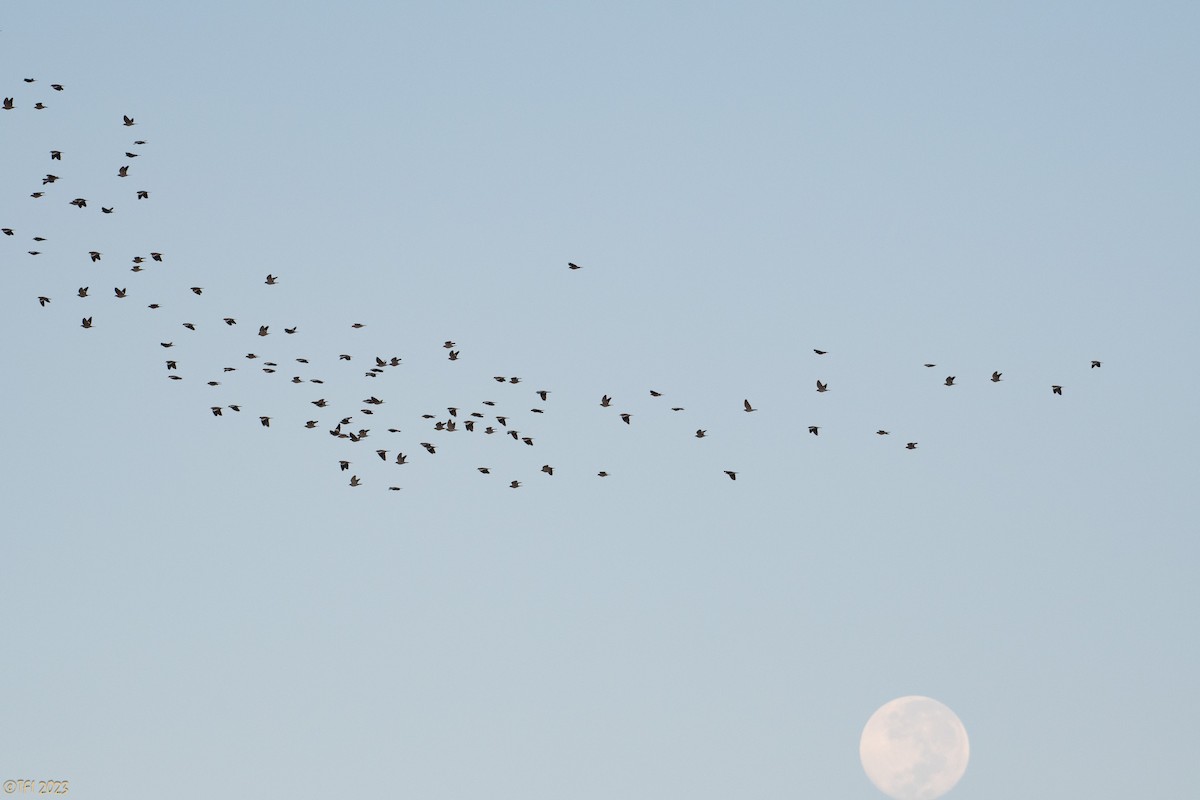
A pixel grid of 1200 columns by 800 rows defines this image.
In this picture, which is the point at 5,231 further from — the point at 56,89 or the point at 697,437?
the point at 697,437

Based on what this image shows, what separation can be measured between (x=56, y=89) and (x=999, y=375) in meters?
55.8

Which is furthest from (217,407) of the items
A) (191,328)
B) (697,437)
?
(697,437)

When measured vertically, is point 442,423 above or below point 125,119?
below

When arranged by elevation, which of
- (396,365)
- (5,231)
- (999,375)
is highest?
(5,231)

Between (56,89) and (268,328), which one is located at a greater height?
(56,89)

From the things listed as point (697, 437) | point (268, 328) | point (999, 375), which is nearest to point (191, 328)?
point (268, 328)

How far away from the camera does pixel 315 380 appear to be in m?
124

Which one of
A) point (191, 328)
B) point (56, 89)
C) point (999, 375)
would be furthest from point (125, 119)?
point (999, 375)

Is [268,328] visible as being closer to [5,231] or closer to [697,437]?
[5,231]

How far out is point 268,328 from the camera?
405 feet

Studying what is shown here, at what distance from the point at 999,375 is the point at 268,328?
4260cm

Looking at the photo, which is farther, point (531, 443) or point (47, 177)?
point (531, 443)

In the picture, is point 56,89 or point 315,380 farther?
point 315,380

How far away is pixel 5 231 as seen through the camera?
120438 mm
